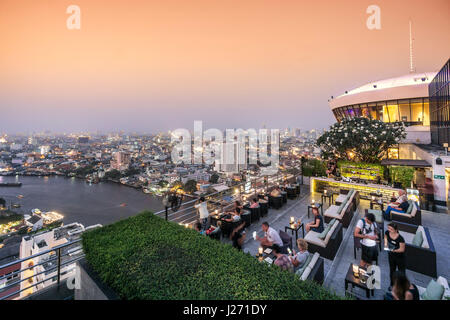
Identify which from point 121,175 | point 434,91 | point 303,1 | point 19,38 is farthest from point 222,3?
point 121,175

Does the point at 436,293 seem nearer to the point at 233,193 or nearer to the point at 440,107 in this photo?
the point at 233,193

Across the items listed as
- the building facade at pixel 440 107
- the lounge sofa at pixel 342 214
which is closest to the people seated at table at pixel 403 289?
the lounge sofa at pixel 342 214

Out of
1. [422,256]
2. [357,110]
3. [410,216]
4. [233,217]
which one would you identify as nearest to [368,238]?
[422,256]

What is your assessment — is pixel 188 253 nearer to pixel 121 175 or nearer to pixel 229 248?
pixel 229 248

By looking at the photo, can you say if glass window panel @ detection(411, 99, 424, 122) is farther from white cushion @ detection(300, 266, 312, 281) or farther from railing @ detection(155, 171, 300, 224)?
white cushion @ detection(300, 266, 312, 281)

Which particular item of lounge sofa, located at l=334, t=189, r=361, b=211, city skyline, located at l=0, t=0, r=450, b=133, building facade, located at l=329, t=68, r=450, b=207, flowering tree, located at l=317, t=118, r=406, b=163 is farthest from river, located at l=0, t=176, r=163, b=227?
building facade, located at l=329, t=68, r=450, b=207
